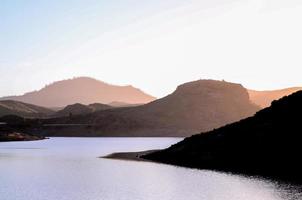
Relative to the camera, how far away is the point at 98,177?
93.8m

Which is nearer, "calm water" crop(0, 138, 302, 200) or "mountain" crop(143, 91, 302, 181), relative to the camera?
"calm water" crop(0, 138, 302, 200)

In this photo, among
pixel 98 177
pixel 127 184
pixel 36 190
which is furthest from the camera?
pixel 98 177

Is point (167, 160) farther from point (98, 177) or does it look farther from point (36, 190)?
point (36, 190)

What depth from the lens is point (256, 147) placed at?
120 m

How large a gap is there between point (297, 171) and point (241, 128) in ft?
126

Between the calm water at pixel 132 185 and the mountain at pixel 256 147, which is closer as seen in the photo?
the calm water at pixel 132 185

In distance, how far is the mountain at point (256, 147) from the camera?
4237 inches

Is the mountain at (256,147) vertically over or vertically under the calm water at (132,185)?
over

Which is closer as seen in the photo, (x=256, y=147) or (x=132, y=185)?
(x=132, y=185)

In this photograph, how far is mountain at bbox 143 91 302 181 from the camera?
10762 cm

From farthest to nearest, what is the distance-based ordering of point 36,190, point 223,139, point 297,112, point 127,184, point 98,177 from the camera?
point 223,139
point 297,112
point 98,177
point 127,184
point 36,190

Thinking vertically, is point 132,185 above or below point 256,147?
below

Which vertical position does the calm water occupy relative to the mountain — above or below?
below

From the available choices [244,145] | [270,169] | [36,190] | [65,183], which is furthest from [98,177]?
[244,145]
